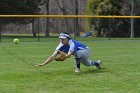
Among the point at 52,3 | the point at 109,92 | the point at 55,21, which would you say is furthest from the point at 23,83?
the point at 52,3

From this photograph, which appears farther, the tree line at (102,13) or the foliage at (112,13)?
the tree line at (102,13)

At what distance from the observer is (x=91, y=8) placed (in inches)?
1586

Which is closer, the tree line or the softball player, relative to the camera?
the softball player

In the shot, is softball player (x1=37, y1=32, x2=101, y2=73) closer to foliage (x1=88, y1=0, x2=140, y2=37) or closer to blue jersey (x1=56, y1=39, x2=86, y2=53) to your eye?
blue jersey (x1=56, y1=39, x2=86, y2=53)

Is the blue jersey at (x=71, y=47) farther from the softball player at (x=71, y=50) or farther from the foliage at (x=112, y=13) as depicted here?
the foliage at (x=112, y=13)

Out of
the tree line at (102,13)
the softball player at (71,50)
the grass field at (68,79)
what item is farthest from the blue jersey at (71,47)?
the tree line at (102,13)

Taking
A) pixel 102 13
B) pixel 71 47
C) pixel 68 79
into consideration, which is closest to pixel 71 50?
pixel 71 47

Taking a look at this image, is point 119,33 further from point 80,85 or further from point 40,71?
point 80,85

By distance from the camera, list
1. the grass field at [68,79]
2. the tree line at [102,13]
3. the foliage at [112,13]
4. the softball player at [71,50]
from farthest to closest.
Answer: the tree line at [102,13] < the foliage at [112,13] < the softball player at [71,50] < the grass field at [68,79]

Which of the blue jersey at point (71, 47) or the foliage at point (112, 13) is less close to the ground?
the blue jersey at point (71, 47)

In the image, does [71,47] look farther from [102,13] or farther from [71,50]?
[102,13]

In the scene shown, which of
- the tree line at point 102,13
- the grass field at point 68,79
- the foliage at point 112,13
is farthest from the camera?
the tree line at point 102,13

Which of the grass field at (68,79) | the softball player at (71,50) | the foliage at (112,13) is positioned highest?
the softball player at (71,50)

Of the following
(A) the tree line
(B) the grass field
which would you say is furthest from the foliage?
(B) the grass field
